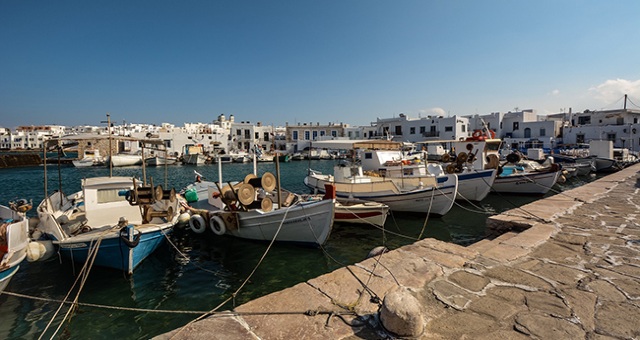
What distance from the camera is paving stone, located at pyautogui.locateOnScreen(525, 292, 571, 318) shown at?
3.76 m

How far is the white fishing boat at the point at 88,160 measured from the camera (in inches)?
1983

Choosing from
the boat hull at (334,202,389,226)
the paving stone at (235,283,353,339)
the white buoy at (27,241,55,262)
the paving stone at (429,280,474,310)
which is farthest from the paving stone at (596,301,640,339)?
the white buoy at (27,241,55,262)

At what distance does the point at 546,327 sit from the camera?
3467 mm

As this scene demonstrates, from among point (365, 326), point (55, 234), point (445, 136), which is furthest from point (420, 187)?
point (445, 136)

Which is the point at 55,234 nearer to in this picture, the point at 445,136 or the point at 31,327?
the point at 31,327

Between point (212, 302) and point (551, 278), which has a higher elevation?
point (551, 278)

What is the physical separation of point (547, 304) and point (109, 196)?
11.9 meters

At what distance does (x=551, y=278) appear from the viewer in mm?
4637

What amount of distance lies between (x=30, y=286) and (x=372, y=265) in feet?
29.1

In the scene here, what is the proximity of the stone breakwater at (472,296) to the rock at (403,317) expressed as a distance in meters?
0.01

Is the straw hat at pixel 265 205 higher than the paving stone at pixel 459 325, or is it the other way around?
the straw hat at pixel 265 205

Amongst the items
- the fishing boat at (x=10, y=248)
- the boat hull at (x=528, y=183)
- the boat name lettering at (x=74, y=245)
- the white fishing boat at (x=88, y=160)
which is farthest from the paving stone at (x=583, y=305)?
the white fishing boat at (x=88, y=160)

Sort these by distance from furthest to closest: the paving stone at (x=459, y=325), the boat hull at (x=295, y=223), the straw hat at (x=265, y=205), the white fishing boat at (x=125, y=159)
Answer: the white fishing boat at (x=125, y=159) < the straw hat at (x=265, y=205) < the boat hull at (x=295, y=223) < the paving stone at (x=459, y=325)

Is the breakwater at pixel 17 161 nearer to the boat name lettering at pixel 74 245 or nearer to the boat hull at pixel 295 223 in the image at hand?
the boat name lettering at pixel 74 245
